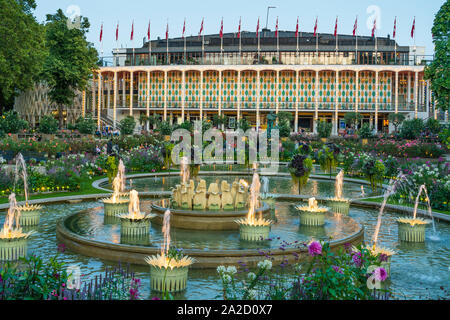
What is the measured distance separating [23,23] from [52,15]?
1050 inches

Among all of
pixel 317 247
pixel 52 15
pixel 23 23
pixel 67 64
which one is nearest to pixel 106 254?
pixel 317 247

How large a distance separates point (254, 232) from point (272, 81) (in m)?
57.4

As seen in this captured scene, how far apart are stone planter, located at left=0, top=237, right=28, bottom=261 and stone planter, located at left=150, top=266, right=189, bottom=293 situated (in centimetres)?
320

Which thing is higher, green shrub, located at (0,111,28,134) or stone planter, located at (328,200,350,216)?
green shrub, located at (0,111,28,134)

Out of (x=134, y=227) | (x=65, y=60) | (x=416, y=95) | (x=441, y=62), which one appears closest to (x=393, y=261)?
A: (x=134, y=227)

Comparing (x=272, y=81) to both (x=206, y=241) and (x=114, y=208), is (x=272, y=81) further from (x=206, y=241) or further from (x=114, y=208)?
(x=206, y=241)

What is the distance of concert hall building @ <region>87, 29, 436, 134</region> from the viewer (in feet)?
210

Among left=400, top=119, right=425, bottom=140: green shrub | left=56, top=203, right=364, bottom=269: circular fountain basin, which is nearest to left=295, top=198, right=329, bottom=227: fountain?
left=56, top=203, right=364, bottom=269: circular fountain basin

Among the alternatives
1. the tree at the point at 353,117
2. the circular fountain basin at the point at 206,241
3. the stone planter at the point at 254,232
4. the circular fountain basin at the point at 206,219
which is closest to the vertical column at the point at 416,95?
the tree at the point at 353,117

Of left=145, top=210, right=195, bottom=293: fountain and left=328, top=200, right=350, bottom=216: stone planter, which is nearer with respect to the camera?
left=145, top=210, right=195, bottom=293: fountain

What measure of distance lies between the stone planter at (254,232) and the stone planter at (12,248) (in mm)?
4421

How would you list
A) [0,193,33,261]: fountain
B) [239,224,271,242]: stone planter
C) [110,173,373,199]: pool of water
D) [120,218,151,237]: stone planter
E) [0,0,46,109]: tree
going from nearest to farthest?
[0,193,33,261]: fountain → [239,224,271,242]: stone planter → [120,218,151,237]: stone planter → [110,173,373,199]: pool of water → [0,0,46,109]: tree

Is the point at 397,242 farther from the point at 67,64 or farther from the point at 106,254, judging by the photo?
the point at 67,64

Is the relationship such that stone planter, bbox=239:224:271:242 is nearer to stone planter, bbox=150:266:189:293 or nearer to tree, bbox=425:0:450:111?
stone planter, bbox=150:266:189:293
